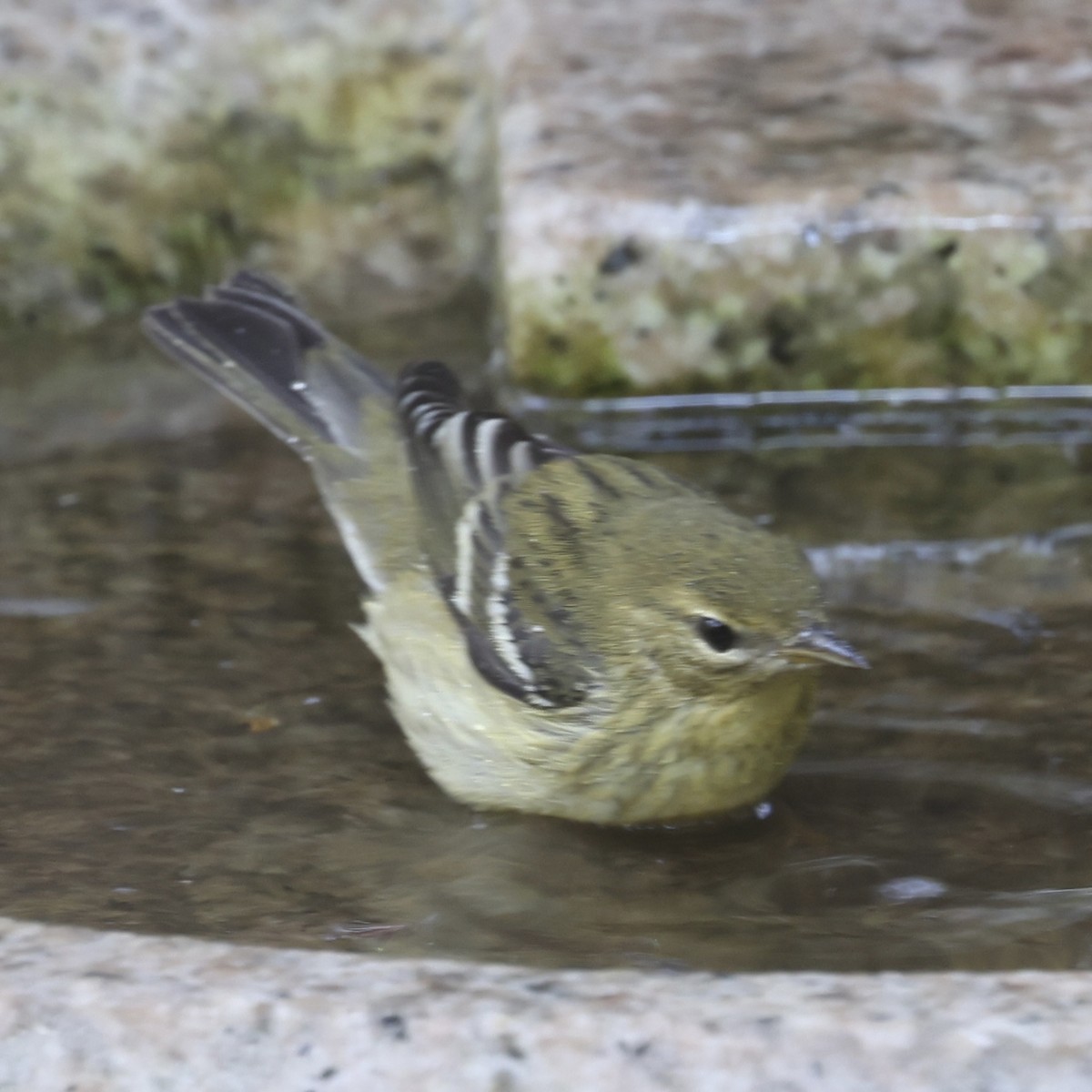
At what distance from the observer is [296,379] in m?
4.04

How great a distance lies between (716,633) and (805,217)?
1716 millimetres

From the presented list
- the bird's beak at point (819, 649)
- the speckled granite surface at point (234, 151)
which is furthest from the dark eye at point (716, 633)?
the speckled granite surface at point (234, 151)

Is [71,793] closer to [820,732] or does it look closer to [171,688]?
[171,688]

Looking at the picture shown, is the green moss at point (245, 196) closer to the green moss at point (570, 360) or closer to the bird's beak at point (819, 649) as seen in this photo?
the green moss at point (570, 360)

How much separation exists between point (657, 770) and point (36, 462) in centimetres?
210

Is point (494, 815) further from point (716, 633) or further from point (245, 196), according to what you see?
point (245, 196)

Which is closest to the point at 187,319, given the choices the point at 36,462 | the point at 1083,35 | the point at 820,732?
the point at 36,462

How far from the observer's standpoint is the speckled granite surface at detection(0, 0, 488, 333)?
514 cm

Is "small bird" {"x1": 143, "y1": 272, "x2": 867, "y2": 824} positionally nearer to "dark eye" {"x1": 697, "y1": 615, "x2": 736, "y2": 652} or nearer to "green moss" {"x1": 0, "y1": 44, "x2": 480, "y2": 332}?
"dark eye" {"x1": 697, "y1": 615, "x2": 736, "y2": 652}

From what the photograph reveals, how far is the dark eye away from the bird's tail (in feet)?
3.66

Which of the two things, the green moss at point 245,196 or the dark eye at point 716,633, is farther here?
the green moss at point 245,196

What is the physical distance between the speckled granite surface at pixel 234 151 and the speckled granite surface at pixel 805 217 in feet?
1.90

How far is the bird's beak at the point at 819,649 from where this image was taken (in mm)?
2832

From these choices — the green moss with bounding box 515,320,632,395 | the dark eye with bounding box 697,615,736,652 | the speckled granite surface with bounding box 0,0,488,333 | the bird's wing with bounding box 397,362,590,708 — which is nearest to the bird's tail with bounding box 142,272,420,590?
the bird's wing with bounding box 397,362,590,708
